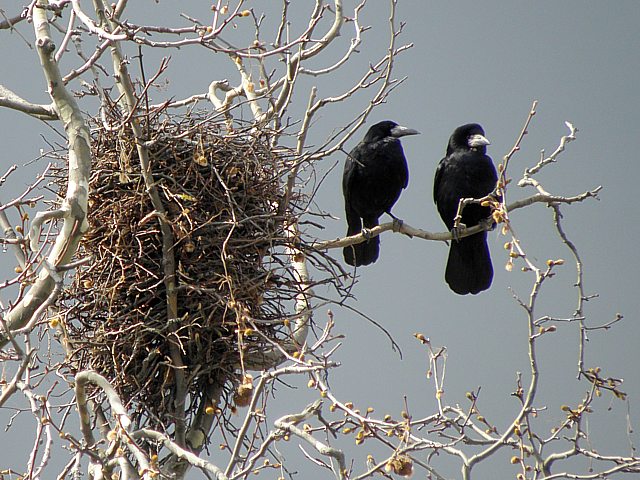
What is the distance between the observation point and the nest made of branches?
12.0ft

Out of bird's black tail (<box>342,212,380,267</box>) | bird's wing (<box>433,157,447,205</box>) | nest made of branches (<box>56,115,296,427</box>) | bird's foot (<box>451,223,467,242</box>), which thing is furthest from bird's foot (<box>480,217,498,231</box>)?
nest made of branches (<box>56,115,296,427</box>)

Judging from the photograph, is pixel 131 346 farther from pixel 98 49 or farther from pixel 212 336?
pixel 98 49

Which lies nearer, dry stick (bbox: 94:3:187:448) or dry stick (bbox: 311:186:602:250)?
dry stick (bbox: 94:3:187:448)

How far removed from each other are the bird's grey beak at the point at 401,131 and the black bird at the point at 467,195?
0.32 m

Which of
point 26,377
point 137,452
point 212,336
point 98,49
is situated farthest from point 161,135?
point 137,452

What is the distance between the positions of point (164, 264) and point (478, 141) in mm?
2671

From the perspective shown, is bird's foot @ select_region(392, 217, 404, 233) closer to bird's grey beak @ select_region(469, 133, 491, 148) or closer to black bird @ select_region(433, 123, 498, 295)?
black bird @ select_region(433, 123, 498, 295)

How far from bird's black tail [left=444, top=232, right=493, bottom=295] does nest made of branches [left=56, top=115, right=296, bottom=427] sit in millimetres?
2038

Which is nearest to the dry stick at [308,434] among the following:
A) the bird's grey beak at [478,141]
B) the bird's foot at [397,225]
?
the bird's foot at [397,225]

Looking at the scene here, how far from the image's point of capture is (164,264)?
363 centimetres

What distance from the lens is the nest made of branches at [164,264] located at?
3.64m

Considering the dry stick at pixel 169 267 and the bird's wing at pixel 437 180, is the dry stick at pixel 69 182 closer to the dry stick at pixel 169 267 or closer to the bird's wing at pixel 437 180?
the dry stick at pixel 169 267

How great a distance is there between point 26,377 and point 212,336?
770 millimetres

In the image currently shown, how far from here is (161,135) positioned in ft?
12.5
